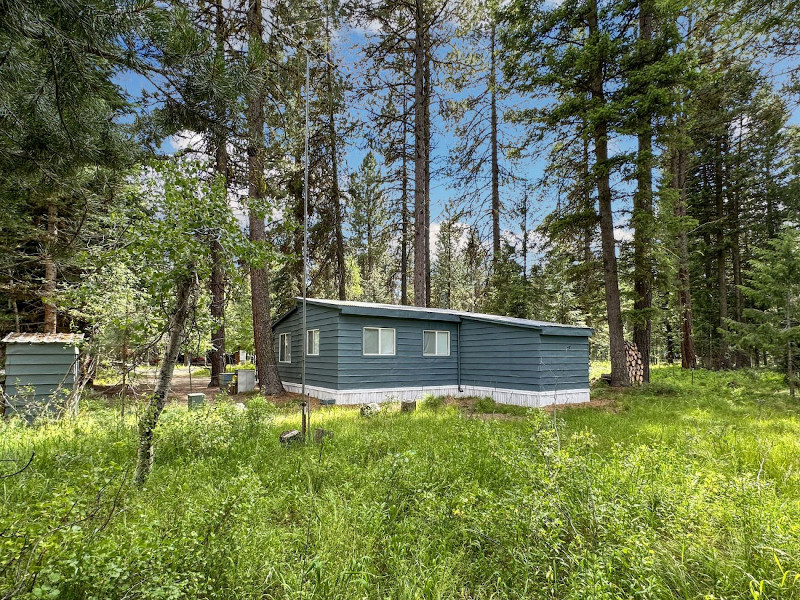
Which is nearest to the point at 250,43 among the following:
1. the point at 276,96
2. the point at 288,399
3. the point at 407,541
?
the point at 407,541

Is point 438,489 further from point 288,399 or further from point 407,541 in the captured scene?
A: point 288,399

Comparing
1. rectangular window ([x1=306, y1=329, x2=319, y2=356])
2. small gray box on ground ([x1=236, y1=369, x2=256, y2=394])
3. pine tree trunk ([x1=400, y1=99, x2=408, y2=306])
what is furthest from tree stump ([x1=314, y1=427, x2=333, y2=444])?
pine tree trunk ([x1=400, y1=99, x2=408, y2=306])

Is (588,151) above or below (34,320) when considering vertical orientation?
above

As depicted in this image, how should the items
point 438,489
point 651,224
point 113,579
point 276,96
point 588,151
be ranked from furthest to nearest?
1. point 588,151
2. point 651,224
3. point 276,96
4. point 438,489
5. point 113,579

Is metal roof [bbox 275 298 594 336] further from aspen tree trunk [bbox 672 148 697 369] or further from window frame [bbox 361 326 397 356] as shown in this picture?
aspen tree trunk [bbox 672 148 697 369]

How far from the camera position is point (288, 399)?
10.8 meters

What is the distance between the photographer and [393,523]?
296cm

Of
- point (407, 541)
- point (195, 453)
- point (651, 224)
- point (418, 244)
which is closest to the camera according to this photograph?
point (407, 541)

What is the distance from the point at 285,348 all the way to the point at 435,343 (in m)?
5.51

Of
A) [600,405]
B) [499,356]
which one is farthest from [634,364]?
[499,356]

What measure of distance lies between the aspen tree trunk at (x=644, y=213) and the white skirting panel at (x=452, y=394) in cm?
308

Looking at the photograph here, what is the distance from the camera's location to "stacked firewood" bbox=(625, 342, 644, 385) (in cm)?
1220

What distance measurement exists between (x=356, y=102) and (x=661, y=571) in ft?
49.6

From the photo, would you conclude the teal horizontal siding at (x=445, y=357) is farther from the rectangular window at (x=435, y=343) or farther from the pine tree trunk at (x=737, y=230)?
the pine tree trunk at (x=737, y=230)
